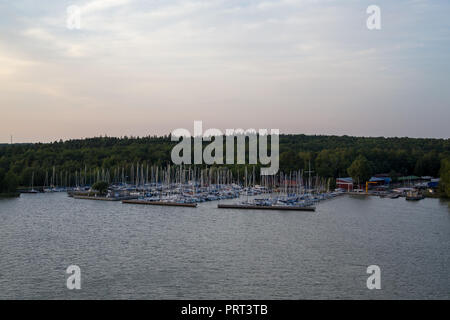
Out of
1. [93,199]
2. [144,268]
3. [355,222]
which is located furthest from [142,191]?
[144,268]

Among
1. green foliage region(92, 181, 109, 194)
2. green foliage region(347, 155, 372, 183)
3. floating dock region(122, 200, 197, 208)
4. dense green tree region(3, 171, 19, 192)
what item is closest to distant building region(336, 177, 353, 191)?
green foliage region(347, 155, 372, 183)

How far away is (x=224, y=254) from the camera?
13.6 meters

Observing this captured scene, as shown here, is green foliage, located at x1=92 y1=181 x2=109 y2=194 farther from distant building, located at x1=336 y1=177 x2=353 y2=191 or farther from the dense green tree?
distant building, located at x1=336 y1=177 x2=353 y2=191

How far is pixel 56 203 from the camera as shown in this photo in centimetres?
2719

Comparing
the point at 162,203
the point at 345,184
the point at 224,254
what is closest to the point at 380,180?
the point at 345,184

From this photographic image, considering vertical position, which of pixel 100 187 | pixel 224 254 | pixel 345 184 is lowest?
pixel 224 254

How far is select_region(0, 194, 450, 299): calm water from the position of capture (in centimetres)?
1033

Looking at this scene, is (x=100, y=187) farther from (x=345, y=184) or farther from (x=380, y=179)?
(x=380, y=179)

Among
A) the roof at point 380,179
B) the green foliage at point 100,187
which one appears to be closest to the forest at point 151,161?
the roof at point 380,179

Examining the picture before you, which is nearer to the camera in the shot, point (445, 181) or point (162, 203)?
point (162, 203)
